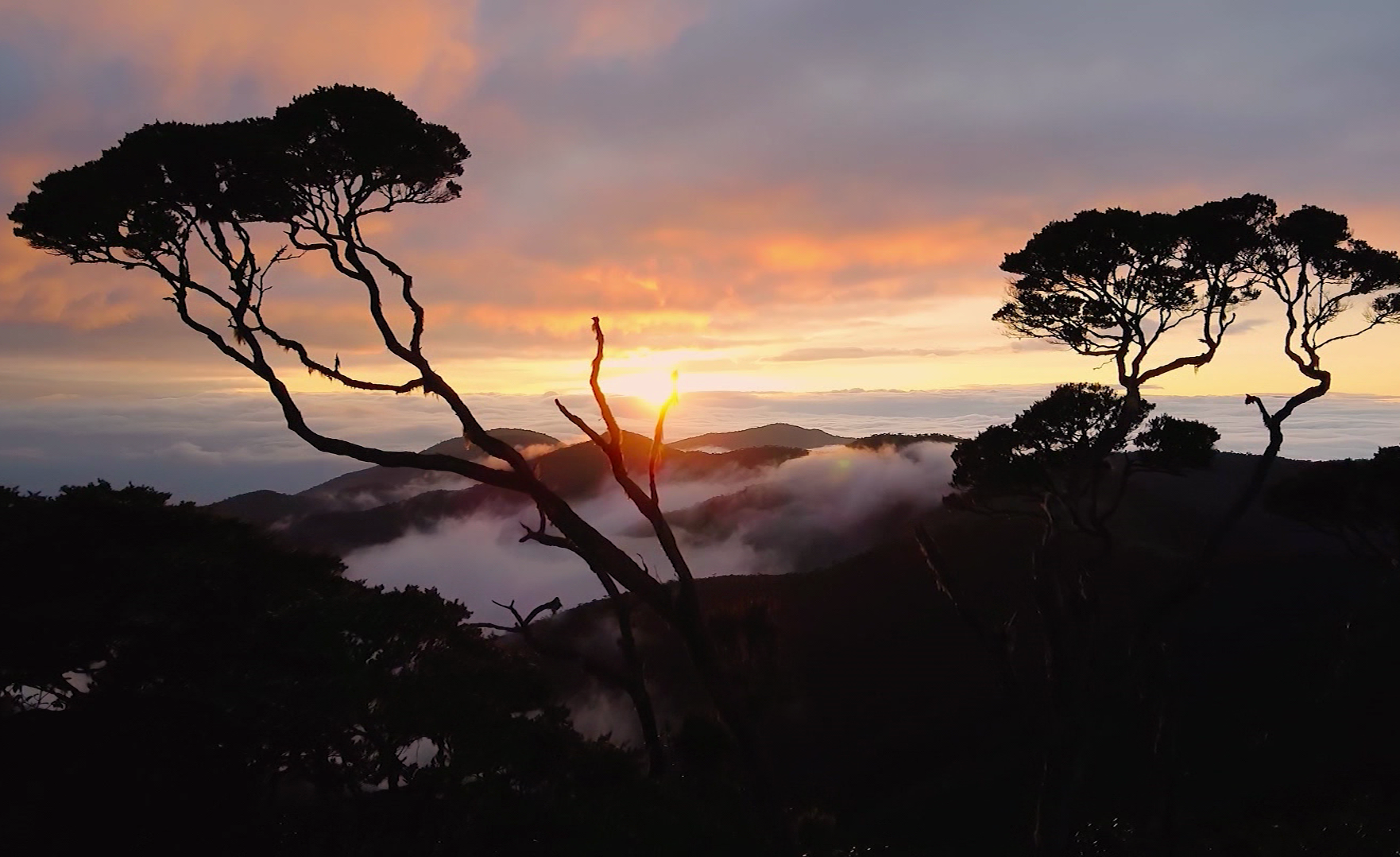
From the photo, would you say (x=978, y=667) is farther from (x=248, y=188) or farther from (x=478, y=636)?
(x=248, y=188)

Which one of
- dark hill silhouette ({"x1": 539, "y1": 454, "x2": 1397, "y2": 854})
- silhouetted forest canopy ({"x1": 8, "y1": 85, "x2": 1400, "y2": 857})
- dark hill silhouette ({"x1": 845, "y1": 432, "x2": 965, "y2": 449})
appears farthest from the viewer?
dark hill silhouette ({"x1": 845, "y1": 432, "x2": 965, "y2": 449})

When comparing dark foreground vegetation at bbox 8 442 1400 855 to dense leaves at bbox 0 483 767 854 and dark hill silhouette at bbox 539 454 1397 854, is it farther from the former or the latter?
dark hill silhouette at bbox 539 454 1397 854

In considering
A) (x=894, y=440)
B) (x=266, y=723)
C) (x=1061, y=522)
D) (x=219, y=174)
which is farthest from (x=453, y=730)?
(x=894, y=440)

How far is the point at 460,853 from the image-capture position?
412 inches

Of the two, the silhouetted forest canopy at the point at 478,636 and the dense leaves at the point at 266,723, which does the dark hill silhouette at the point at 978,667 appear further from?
the dense leaves at the point at 266,723

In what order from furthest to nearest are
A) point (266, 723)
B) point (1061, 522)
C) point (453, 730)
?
1. point (1061, 522)
2. point (453, 730)
3. point (266, 723)

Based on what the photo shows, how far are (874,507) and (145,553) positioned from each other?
115 metres

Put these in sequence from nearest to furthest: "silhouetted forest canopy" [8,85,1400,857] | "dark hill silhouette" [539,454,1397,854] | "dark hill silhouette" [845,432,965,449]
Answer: "silhouetted forest canopy" [8,85,1400,857], "dark hill silhouette" [539,454,1397,854], "dark hill silhouette" [845,432,965,449]

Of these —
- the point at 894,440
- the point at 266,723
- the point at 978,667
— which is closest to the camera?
the point at 266,723

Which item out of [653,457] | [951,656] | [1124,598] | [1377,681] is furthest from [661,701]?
[653,457]

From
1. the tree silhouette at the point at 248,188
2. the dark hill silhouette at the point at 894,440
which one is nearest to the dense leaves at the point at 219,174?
the tree silhouette at the point at 248,188

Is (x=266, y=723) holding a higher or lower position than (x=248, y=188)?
lower

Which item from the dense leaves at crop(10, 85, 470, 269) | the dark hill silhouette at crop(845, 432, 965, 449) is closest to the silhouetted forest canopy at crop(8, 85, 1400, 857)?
the dense leaves at crop(10, 85, 470, 269)

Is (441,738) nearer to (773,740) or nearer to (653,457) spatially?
(653,457)
